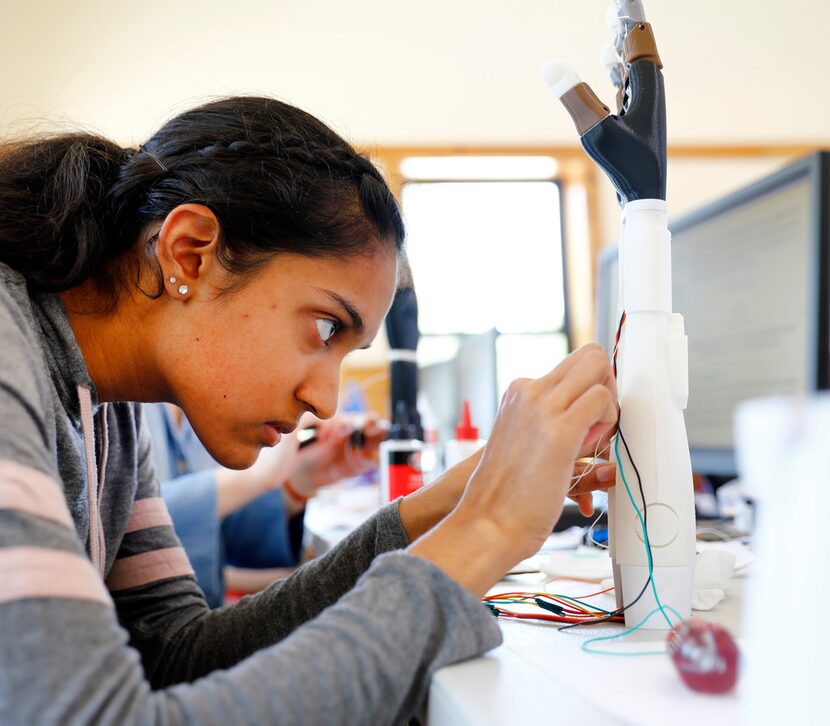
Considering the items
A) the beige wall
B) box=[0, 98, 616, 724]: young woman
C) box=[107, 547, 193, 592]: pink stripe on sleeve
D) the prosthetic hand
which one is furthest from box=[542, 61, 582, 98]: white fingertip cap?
the beige wall

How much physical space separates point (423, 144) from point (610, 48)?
2.98 metres

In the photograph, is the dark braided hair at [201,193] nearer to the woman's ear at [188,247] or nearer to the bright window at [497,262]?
the woman's ear at [188,247]

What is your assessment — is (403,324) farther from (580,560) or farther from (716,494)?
(580,560)

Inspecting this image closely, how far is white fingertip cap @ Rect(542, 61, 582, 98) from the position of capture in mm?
669

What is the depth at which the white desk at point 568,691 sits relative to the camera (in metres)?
0.37

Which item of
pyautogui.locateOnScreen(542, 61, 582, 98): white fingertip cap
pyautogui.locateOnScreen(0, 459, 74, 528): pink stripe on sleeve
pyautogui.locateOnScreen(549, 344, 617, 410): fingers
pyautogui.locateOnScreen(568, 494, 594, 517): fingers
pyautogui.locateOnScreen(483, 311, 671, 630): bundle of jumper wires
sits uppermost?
pyautogui.locateOnScreen(542, 61, 582, 98): white fingertip cap

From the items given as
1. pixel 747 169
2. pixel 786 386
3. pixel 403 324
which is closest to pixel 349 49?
pixel 747 169

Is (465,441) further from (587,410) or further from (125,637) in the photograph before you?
(125,637)

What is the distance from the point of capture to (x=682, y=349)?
24.5 inches

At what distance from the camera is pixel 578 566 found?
0.87 metres

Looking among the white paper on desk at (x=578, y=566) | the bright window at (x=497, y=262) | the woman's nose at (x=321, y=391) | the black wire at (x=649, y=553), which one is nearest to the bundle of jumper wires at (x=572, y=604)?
the black wire at (x=649, y=553)

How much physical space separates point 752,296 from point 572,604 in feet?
1.95

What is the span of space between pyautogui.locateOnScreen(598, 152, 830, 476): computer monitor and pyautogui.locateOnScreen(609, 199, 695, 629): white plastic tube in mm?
420

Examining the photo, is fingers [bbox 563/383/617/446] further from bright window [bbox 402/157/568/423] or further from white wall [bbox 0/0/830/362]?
bright window [bbox 402/157/568/423]
